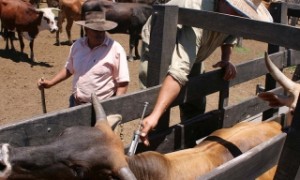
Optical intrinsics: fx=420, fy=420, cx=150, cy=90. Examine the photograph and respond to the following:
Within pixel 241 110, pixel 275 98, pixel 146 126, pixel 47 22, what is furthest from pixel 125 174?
pixel 47 22

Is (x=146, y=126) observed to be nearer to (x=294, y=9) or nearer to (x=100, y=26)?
(x=100, y=26)

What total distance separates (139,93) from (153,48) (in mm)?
528

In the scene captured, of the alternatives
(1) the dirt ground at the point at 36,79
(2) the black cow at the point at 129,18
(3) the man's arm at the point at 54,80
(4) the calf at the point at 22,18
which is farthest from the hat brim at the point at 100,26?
(2) the black cow at the point at 129,18

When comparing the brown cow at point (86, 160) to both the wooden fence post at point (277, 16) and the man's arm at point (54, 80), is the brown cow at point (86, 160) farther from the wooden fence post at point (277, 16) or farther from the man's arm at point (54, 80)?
the wooden fence post at point (277, 16)

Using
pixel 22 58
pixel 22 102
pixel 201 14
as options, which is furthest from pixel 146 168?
pixel 22 58

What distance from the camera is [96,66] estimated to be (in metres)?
4.41

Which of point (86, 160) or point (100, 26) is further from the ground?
point (100, 26)

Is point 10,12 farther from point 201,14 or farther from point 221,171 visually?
point 221,171

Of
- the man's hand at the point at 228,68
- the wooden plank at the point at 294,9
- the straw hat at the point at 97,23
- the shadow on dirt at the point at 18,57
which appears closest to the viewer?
the man's hand at the point at 228,68

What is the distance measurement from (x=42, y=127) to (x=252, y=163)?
1.23 metres

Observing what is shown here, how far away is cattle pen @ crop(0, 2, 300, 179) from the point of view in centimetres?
230

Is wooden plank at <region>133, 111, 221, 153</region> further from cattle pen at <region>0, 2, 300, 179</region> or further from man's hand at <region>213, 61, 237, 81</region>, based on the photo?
man's hand at <region>213, 61, 237, 81</region>

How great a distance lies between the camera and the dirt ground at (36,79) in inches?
332

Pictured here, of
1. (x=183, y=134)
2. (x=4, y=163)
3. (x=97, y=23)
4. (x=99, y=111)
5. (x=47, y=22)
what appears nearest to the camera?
(x=4, y=163)
